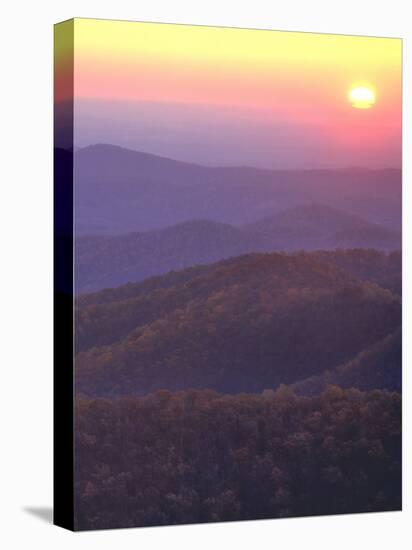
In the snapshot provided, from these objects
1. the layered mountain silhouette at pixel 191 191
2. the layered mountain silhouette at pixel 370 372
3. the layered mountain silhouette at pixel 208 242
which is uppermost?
the layered mountain silhouette at pixel 191 191

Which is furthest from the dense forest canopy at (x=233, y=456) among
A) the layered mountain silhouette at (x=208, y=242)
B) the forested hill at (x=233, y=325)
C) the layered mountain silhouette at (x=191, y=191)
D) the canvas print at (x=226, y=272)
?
the layered mountain silhouette at (x=191, y=191)

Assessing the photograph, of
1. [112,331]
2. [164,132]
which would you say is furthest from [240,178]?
[112,331]

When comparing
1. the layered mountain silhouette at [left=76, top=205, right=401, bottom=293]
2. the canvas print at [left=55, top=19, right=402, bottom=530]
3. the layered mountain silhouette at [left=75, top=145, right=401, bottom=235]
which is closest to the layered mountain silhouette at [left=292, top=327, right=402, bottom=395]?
the canvas print at [left=55, top=19, right=402, bottom=530]

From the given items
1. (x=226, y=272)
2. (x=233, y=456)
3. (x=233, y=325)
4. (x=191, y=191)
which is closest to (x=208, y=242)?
(x=226, y=272)

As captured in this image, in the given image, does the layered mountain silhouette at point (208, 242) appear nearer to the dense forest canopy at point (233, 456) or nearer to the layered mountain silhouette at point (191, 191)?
the layered mountain silhouette at point (191, 191)

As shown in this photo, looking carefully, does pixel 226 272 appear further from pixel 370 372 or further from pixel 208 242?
pixel 370 372

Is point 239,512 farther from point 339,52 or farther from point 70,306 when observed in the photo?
point 339,52
